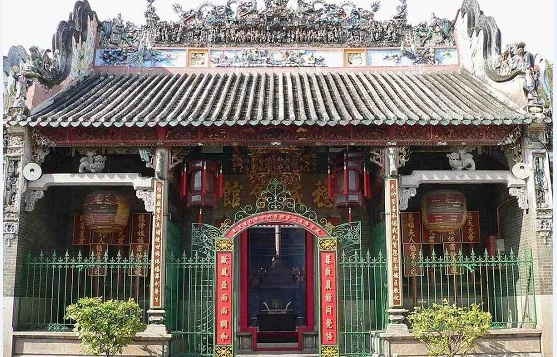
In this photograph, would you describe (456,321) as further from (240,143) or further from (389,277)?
(240,143)

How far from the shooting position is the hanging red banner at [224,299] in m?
8.96

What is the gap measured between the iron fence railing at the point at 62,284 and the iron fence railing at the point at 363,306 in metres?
3.31

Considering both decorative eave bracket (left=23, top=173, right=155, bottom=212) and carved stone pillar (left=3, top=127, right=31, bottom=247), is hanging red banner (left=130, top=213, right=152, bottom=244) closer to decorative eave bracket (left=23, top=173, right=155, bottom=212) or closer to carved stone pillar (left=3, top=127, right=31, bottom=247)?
decorative eave bracket (left=23, top=173, right=155, bottom=212)

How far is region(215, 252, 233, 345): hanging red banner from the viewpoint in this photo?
29.4ft

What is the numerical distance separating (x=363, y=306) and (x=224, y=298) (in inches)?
87.2

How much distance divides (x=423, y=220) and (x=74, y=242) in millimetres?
6503

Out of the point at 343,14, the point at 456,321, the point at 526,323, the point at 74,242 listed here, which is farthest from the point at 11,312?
the point at 343,14

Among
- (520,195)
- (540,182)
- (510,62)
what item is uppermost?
Result: (510,62)

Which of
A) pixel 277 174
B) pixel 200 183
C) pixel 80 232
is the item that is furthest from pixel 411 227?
pixel 80 232

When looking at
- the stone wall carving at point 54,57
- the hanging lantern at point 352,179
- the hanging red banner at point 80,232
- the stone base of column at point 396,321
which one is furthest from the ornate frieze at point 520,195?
the stone wall carving at point 54,57

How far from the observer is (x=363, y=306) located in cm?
960

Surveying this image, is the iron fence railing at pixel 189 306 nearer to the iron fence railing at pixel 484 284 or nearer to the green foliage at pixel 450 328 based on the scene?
the green foliage at pixel 450 328

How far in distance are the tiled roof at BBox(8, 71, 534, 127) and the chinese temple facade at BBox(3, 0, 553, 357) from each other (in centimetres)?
6

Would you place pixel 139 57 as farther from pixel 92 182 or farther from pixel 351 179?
pixel 351 179
